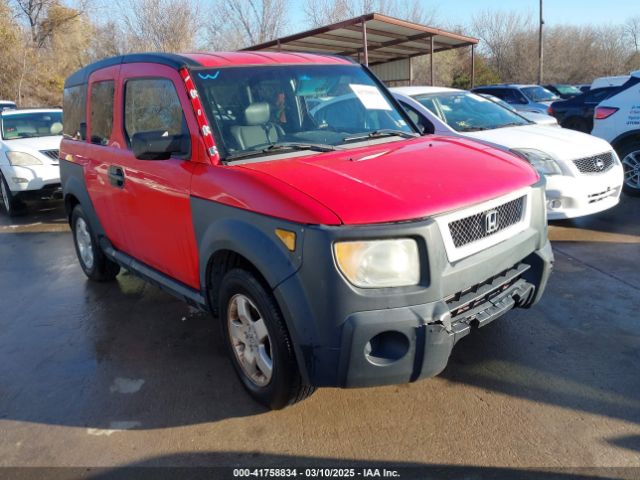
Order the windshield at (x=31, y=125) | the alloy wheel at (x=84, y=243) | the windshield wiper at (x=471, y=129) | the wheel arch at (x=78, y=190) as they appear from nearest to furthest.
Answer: the wheel arch at (x=78, y=190)
the alloy wheel at (x=84, y=243)
the windshield wiper at (x=471, y=129)
the windshield at (x=31, y=125)

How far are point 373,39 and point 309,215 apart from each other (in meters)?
13.7

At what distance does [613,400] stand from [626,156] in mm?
5722

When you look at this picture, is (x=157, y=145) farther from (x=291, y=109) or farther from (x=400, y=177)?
(x=400, y=177)

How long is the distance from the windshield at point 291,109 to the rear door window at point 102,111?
1285 mm

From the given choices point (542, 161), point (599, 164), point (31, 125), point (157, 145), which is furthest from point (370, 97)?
point (31, 125)

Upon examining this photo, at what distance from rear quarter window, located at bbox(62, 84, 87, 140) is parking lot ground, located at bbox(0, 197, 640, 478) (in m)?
1.68

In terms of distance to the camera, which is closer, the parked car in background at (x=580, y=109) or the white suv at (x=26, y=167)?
the white suv at (x=26, y=167)

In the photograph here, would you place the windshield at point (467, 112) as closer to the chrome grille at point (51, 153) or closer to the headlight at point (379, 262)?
the headlight at point (379, 262)

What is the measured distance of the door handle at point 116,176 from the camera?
4.01 metres

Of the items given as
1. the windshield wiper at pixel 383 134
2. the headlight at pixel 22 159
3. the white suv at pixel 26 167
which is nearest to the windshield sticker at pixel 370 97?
the windshield wiper at pixel 383 134

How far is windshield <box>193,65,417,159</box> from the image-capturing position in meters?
3.23

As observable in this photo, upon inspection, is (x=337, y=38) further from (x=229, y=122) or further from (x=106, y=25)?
(x=106, y=25)

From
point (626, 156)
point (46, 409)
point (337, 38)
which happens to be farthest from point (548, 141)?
point (337, 38)

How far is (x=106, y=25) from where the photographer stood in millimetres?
36188
